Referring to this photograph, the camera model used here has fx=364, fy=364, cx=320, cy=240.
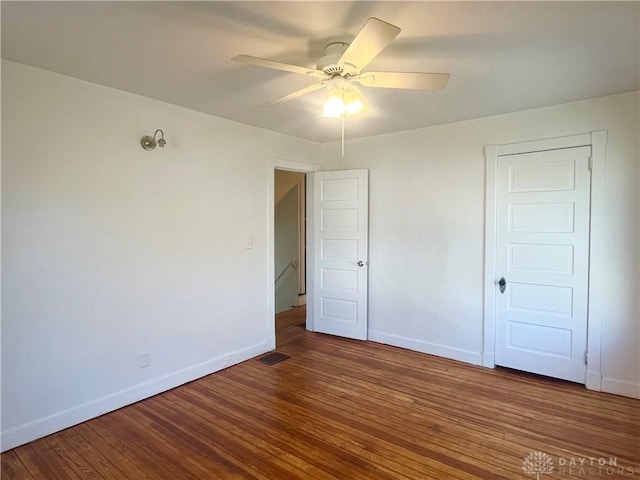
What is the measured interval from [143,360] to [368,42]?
9.19ft

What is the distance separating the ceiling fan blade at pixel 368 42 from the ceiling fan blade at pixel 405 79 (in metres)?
0.12

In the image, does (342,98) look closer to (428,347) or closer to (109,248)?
(109,248)

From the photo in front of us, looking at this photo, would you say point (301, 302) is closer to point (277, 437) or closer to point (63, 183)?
point (277, 437)

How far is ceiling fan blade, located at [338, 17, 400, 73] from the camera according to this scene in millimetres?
1465

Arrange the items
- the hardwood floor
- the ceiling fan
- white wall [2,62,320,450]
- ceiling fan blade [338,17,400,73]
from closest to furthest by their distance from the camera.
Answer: ceiling fan blade [338,17,400,73], the ceiling fan, the hardwood floor, white wall [2,62,320,450]

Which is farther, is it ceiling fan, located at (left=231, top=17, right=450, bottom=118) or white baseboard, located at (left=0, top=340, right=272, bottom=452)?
white baseboard, located at (left=0, top=340, right=272, bottom=452)

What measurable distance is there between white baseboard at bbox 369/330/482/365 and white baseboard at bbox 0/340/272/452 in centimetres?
154

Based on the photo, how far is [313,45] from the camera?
6.67ft

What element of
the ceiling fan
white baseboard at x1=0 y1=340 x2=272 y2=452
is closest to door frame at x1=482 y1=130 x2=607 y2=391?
the ceiling fan

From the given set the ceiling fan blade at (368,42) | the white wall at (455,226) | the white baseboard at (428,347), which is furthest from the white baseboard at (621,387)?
the ceiling fan blade at (368,42)

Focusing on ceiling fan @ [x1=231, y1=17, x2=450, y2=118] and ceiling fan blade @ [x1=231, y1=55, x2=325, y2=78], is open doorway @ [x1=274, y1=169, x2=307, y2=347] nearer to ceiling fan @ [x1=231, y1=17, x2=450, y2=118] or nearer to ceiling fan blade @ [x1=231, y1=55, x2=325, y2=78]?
ceiling fan @ [x1=231, y1=17, x2=450, y2=118]

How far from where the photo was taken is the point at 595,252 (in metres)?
2.98

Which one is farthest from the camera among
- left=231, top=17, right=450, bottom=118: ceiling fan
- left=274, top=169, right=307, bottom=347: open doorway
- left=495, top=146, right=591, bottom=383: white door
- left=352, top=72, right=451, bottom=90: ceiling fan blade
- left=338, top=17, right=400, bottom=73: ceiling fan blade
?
left=274, top=169, right=307, bottom=347: open doorway

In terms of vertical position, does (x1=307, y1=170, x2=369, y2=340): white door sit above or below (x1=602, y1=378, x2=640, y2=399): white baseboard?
above
